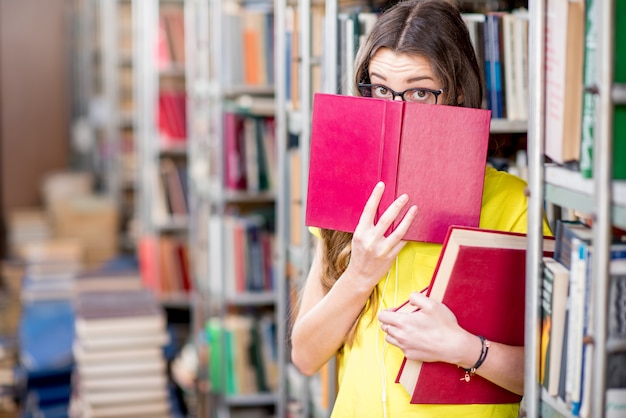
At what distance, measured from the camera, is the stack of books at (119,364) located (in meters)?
3.84

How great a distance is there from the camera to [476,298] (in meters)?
1.39

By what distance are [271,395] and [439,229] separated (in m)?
2.33

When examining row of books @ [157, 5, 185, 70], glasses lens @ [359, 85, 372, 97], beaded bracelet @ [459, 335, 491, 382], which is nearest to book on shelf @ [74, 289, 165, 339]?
row of books @ [157, 5, 185, 70]

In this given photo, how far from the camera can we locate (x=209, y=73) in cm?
394

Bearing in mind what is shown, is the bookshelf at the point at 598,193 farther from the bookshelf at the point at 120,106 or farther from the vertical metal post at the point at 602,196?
the bookshelf at the point at 120,106

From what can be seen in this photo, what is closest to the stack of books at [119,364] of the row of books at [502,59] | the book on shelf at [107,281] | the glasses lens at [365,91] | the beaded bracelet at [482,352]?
the book on shelf at [107,281]

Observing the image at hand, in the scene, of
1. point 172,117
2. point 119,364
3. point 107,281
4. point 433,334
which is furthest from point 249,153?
point 433,334

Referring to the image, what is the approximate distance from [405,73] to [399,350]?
43 cm

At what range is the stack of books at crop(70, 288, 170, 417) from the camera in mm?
3842

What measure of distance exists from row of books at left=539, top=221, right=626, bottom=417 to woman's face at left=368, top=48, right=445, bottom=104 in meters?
0.30

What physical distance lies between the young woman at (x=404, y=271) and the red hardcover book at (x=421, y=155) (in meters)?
0.03

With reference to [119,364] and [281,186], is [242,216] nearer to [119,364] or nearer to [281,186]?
[119,364]

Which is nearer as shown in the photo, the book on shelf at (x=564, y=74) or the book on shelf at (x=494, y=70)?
the book on shelf at (x=564, y=74)

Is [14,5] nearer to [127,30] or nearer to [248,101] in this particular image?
[127,30]
